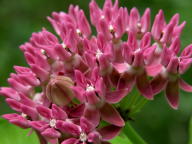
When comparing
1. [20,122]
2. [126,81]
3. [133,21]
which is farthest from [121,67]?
[20,122]

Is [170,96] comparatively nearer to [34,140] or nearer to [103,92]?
[103,92]

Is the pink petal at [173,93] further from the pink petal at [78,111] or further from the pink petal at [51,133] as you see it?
the pink petal at [51,133]

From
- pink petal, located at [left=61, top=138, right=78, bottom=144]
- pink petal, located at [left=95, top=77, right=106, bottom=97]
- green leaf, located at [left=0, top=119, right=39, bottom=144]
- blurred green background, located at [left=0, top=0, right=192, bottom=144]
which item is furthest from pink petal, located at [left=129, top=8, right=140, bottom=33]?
blurred green background, located at [left=0, top=0, right=192, bottom=144]

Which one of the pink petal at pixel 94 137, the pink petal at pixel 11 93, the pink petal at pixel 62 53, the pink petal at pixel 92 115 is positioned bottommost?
the pink petal at pixel 94 137

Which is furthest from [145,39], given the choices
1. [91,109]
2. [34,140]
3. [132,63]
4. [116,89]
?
[34,140]

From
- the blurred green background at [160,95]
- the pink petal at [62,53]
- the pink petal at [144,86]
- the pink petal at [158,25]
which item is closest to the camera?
the pink petal at [144,86]

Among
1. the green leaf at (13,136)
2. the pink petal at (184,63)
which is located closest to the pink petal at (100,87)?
the pink petal at (184,63)

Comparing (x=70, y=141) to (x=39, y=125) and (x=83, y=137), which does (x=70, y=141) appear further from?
(x=39, y=125)

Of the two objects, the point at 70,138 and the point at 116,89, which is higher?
the point at 116,89
